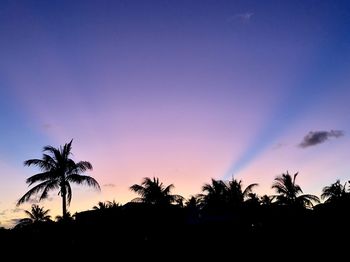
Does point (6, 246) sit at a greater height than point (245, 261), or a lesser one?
greater

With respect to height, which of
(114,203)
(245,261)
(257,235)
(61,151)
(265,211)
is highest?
(61,151)

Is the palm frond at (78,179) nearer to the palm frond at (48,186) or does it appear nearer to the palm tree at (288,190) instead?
the palm frond at (48,186)

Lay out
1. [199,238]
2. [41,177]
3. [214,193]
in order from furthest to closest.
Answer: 1. [214,193]
2. [41,177]
3. [199,238]

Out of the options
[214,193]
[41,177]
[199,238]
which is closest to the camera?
[199,238]

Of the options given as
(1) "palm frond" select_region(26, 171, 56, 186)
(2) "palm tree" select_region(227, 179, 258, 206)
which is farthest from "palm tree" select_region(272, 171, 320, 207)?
(1) "palm frond" select_region(26, 171, 56, 186)

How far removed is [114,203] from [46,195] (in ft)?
24.0

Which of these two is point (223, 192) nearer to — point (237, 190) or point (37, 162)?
point (237, 190)

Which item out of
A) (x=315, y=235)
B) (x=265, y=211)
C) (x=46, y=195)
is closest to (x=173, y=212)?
(x=265, y=211)

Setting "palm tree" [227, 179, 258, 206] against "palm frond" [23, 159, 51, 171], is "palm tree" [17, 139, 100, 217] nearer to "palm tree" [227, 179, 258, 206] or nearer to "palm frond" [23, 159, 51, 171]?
"palm frond" [23, 159, 51, 171]

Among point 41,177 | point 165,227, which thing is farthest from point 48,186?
point 165,227

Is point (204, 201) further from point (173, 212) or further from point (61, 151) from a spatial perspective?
point (61, 151)

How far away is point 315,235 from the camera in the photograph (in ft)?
56.1

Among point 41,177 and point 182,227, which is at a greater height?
point 41,177

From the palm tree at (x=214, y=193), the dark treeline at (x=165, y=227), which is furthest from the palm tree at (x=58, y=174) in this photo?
the palm tree at (x=214, y=193)
